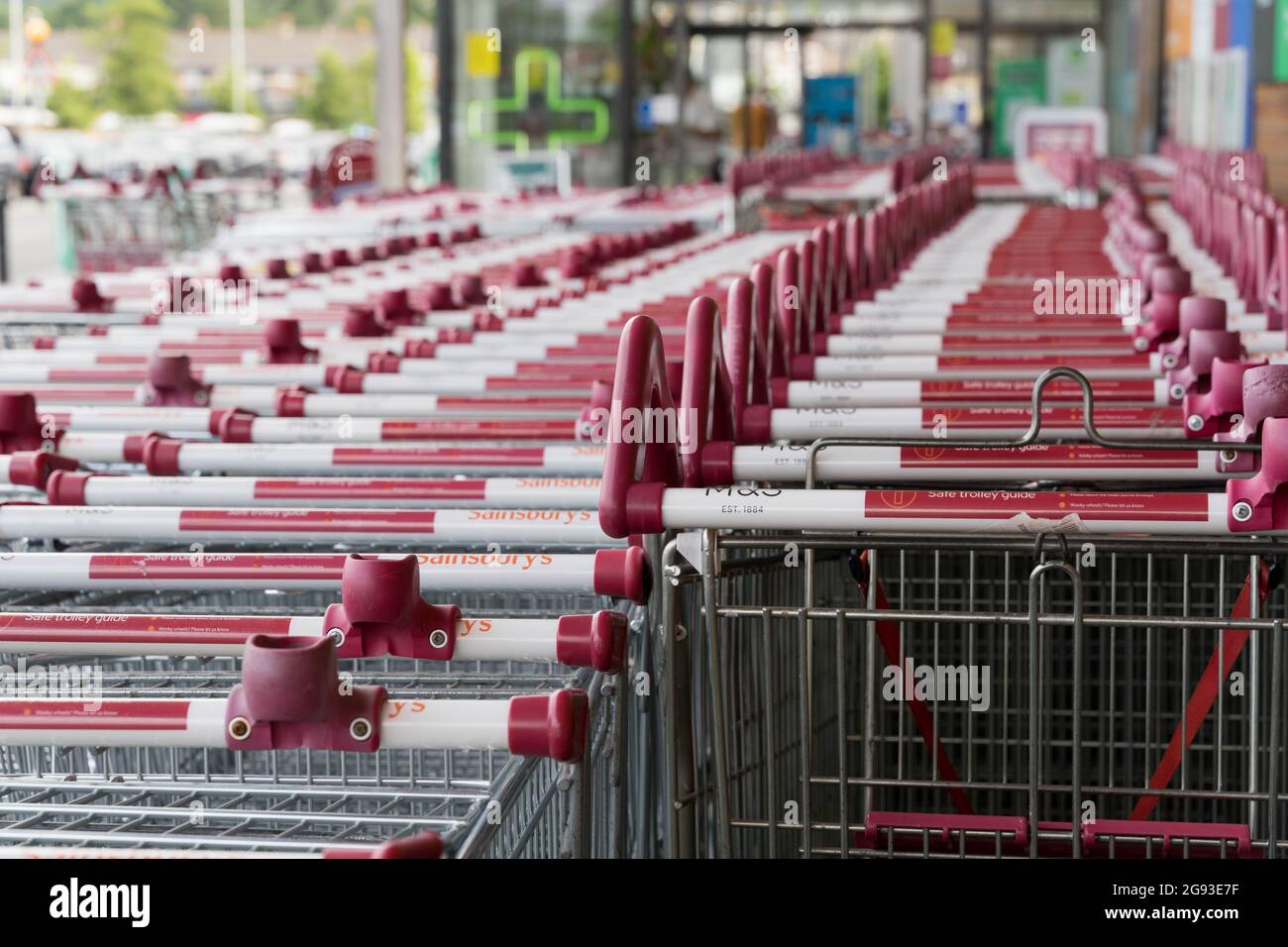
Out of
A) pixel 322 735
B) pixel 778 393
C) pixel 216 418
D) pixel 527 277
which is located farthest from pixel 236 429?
pixel 527 277

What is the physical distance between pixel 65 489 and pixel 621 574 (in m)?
0.94

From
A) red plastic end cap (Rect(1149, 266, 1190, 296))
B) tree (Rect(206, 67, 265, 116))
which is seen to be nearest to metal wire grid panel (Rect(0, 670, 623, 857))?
red plastic end cap (Rect(1149, 266, 1190, 296))

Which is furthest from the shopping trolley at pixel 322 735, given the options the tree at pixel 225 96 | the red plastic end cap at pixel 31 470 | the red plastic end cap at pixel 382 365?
the tree at pixel 225 96

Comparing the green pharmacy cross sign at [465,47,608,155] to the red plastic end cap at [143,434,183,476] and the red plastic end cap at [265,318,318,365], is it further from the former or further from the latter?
the red plastic end cap at [143,434,183,476]

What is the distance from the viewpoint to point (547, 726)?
150cm

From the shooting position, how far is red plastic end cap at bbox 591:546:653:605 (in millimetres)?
1932

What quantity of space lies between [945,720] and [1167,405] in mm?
665

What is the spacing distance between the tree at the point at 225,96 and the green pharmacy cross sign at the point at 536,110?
1233 inches

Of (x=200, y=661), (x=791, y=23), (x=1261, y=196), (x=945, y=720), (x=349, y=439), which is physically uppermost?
(x=791, y=23)

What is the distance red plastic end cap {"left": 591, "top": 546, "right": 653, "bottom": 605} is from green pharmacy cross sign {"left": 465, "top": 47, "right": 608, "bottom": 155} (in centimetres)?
1280

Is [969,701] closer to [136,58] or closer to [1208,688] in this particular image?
[1208,688]
